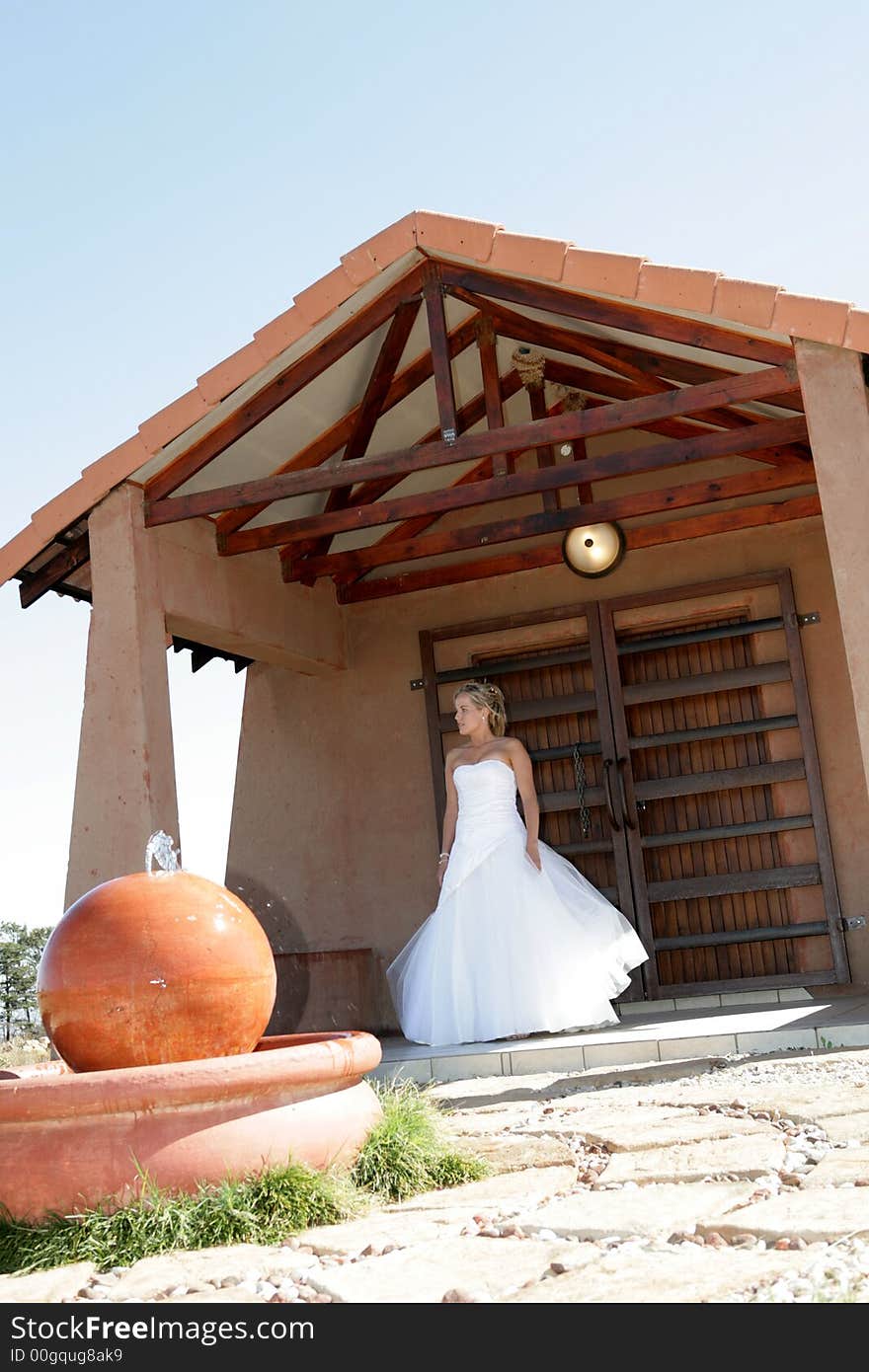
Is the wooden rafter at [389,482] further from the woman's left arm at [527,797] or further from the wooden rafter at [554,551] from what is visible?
the woman's left arm at [527,797]

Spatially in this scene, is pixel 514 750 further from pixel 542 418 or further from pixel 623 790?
pixel 542 418

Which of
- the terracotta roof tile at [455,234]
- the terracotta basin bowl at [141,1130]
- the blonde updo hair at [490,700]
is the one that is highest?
the terracotta roof tile at [455,234]

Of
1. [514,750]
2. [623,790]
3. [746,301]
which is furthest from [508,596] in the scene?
[746,301]

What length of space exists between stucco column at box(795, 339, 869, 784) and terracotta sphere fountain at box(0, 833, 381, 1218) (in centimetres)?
286

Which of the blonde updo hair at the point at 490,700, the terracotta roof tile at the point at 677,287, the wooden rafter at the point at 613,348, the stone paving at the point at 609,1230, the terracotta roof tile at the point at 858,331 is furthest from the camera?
the blonde updo hair at the point at 490,700

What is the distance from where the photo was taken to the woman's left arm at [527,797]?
6973mm

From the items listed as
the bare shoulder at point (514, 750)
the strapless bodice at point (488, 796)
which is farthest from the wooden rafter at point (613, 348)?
the strapless bodice at point (488, 796)

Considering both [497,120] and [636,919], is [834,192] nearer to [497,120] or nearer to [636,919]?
[497,120]

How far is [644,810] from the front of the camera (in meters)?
8.43

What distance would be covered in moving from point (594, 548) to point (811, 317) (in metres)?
2.99

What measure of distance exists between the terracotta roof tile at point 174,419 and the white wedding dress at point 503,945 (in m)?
2.43

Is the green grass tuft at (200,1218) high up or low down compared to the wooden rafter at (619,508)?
down

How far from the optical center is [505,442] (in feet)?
20.4
